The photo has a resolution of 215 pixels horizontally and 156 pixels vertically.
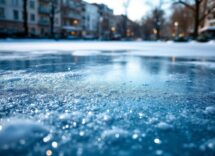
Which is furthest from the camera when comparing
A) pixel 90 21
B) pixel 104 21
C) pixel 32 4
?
pixel 104 21

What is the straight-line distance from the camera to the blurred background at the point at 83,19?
2478cm

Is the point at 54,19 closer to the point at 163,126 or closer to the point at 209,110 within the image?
A: the point at 209,110

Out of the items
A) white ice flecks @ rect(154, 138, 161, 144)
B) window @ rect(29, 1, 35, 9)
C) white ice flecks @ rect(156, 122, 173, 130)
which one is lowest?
white ice flecks @ rect(154, 138, 161, 144)

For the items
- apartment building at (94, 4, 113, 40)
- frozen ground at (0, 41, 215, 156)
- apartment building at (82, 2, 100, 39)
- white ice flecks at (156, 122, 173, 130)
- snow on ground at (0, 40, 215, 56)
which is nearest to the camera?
frozen ground at (0, 41, 215, 156)

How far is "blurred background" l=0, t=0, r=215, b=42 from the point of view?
2478 cm

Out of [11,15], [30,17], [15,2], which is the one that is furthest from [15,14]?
[30,17]

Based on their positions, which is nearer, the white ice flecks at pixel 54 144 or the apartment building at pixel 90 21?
the white ice flecks at pixel 54 144

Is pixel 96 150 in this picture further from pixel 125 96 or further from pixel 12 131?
pixel 125 96

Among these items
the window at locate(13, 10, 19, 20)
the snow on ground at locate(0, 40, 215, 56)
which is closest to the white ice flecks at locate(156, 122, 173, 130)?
the snow on ground at locate(0, 40, 215, 56)

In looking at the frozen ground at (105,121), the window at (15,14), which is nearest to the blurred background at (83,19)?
the window at (15,14)

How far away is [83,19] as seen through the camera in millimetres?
54812

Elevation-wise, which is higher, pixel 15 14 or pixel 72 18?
pixel 72 18

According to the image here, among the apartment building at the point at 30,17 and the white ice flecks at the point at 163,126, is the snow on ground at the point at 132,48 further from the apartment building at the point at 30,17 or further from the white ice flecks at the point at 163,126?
the apartment building at the point at 30,17

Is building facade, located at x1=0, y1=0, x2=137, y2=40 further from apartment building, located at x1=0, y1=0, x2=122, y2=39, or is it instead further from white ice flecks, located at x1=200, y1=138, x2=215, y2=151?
white ice flecks, located at x1=200, y1=138, x2=215, y2=151
